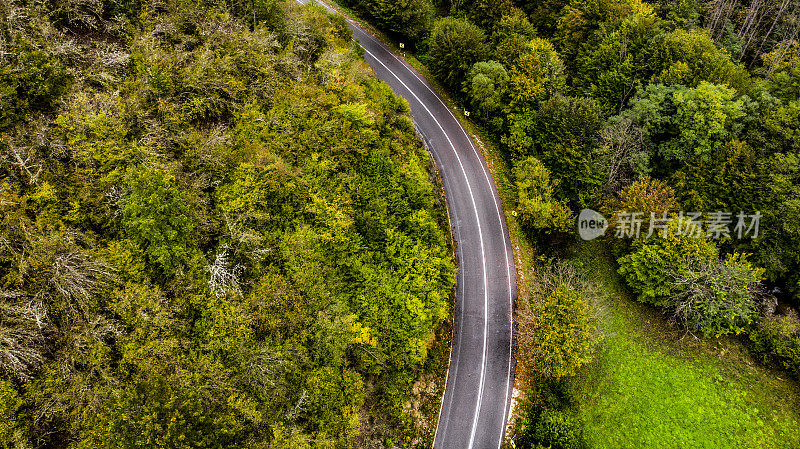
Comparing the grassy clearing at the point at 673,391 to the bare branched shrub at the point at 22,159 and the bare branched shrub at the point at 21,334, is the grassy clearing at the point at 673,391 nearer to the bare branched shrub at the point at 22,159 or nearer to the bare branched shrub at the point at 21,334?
the bare branched shrub at the point at 21,334

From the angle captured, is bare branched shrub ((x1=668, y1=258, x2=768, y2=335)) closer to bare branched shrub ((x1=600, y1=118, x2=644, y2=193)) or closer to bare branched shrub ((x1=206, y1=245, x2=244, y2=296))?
bare branched shrub ((x1=600, y1=118, x2=644, y2=193))

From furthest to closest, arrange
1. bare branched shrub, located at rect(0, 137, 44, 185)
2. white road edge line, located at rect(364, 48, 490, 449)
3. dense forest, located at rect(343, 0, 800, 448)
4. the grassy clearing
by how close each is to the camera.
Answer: dense forest, located at rect(343, 0, 800, 448) → the grassy clearing → white road edge line, located at rect(364, 48, 490, 449) → bare branched shrub, located at rect(0, 137, 44, 185)

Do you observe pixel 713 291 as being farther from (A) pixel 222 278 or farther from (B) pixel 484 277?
(A) pixel 222 278

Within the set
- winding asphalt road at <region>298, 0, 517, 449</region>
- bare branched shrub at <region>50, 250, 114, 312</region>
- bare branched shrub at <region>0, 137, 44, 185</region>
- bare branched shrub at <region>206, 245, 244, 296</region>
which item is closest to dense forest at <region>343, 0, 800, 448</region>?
winding asphalt road at <region>298, 0, 517, 449</region>

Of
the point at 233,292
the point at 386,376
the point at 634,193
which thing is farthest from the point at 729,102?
the point at 233,292
